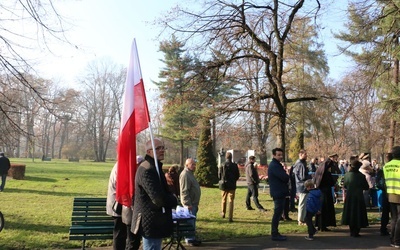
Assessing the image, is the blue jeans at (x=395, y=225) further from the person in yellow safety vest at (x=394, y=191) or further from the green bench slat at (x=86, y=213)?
the green bench slat at (x=86, y=213)

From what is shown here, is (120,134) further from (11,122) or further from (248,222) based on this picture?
(248,222)

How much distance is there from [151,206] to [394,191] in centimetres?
557

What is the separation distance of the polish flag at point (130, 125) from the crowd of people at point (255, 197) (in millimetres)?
163

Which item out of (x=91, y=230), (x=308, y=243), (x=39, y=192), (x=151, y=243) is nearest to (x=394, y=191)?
(x=308, y=243)

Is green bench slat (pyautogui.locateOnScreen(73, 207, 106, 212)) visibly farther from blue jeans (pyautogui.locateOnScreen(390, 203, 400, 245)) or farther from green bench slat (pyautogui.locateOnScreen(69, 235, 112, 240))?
blue jeans (pyautogui.locateOnScreen(390, 203, 400, 245))

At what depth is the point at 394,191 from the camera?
798 cm

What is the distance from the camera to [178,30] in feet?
39.1

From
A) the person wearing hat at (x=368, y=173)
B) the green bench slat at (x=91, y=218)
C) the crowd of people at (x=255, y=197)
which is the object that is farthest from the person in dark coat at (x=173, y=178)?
the person wearing hat at (x=368, y=173)

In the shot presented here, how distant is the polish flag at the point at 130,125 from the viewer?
515 centimetres

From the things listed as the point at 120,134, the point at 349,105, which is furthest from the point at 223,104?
the point at 120,134

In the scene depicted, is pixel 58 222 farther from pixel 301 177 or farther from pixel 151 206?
pixel 151 206

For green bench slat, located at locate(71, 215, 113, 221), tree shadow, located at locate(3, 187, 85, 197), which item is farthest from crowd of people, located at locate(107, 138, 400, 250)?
tree shadow, located at locate(3, 187, 85, 197)

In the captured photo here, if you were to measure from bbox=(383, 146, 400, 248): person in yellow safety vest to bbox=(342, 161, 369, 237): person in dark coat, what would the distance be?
2.87 ft

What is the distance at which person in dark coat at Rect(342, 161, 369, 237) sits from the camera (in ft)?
29.1
